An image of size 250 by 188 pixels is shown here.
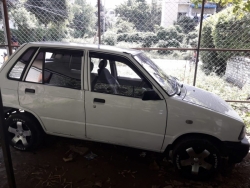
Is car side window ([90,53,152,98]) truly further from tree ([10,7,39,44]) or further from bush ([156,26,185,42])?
tree ([10,7,39,44])

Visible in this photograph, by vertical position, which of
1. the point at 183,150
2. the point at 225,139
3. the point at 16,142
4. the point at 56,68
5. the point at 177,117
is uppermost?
the point at 56,68

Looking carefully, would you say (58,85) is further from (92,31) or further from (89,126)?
(92,31)

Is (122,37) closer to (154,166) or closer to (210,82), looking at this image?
(210,82)

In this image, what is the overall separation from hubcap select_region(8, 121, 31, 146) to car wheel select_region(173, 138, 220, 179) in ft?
8.05

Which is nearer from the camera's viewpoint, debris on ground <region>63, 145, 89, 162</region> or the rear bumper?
the rear bumper

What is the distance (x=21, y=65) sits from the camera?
3.45 metres

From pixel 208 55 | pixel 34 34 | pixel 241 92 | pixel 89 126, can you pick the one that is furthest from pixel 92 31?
pixel 89 126

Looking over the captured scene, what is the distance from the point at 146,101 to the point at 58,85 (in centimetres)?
140

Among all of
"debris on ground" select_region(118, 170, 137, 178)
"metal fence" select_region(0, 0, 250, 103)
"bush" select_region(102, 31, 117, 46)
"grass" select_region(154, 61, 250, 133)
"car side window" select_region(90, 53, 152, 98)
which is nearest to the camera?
"car side window" select_region(90, 53, 152, 98)

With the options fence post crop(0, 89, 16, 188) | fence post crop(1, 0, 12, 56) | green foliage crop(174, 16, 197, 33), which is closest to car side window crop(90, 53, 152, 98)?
fence post crop(0, 89, 16, 188)

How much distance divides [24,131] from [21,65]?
3.61ft

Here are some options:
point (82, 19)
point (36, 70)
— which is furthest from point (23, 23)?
point (36, 70)

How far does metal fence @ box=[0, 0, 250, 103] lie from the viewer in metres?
7.29

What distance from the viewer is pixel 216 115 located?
293 centimetres
